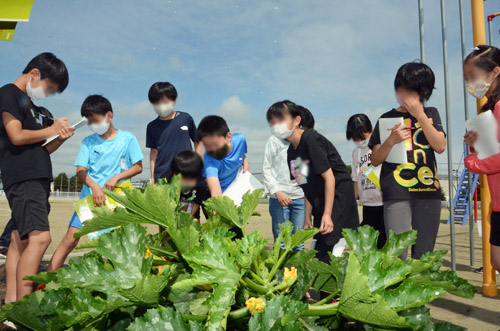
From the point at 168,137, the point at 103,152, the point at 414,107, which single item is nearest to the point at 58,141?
the point at 103,152

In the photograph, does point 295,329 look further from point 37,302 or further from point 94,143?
point 94,143

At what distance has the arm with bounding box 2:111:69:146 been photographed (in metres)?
2.43

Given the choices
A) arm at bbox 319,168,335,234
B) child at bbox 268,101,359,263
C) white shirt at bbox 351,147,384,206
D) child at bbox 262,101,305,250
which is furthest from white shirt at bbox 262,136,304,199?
arm at bbox 319,168,335,234

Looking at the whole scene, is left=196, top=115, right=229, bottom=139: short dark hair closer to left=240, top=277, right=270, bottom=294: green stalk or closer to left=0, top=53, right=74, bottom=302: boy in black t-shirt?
left=0, top=53, right=74, bottom=302: boy in black t-shirt

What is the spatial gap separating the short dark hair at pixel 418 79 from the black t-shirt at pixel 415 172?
7.2 inches

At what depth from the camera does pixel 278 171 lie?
13.9 feet

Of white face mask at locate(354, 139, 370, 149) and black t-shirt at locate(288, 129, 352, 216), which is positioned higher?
white face mask at locate(354, 139, 370, 149)

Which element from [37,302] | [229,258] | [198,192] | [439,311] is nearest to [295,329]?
[229,258]

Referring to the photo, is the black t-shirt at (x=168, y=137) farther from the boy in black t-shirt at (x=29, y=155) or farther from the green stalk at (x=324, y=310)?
the green stalk at (x=324, y=310)

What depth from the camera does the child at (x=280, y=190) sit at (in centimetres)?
396

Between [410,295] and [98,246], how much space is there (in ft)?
1.54

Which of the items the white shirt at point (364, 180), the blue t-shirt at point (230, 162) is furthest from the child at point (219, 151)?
the white shirt at point (364, 180)

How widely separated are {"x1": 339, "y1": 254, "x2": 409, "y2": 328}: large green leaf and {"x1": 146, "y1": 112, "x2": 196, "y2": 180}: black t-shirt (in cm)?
317

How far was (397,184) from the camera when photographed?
102 inches
